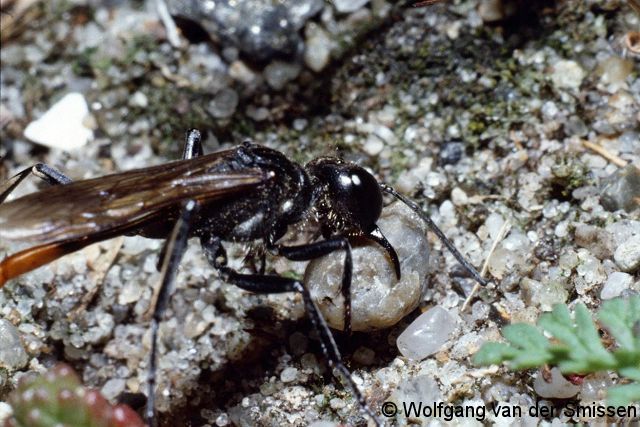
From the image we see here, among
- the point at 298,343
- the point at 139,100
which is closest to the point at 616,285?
the point at 298,343

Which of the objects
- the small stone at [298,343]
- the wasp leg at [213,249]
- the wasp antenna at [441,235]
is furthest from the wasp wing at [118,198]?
the small stone at [298,343]

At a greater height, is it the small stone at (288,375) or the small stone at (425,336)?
the small stone at (425,336)

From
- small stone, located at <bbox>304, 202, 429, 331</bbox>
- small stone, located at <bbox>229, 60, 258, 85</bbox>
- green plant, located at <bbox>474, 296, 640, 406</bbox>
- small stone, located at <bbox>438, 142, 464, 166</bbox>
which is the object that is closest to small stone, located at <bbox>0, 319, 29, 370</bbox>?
small stone, located at <bbox>304, 202, 429, 331</bbox>

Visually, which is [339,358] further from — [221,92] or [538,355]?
[221,92]

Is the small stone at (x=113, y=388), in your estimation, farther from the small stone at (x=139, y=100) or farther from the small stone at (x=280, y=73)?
the small stone at (x=280, y=73)

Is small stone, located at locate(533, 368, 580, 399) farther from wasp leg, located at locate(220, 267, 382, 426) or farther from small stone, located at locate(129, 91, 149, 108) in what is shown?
small stone, located at locate(129, 91, 149, 108)

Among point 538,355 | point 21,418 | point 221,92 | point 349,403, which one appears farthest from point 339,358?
point 221,92
